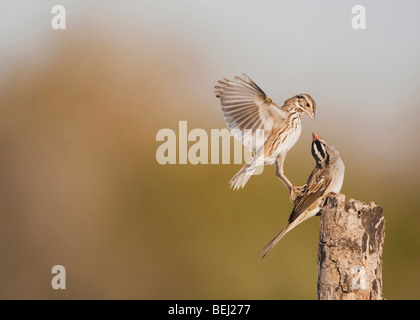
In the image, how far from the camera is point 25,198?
12727mm

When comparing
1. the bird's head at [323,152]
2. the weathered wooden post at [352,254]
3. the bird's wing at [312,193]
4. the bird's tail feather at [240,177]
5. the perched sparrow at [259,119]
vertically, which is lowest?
the weathered wooden post at [352,254]

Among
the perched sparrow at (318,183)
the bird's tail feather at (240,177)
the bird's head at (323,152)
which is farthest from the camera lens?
the bird's tail feather at (240,177)

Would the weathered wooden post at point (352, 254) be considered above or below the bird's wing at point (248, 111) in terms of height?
below

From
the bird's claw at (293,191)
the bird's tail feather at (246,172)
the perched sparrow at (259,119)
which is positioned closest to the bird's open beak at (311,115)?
the perched sparrow at (259,119)

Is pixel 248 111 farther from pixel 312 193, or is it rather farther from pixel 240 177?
pixel 312 193

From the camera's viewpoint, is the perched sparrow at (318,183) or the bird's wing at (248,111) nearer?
the perched sparrow at (318,183)

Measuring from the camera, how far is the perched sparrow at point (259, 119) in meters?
6.14

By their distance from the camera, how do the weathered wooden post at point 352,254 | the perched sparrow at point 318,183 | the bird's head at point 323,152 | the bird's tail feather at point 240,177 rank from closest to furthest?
the weathered wooden post at point 352,254 → the perched sparrow at point 318,183 → the bird's head at point 323,152 → the bird's tail feather at point 240,177

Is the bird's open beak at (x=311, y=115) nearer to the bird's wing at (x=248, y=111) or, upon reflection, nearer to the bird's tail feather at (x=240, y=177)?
the bird's wing at (x=248, y=111)

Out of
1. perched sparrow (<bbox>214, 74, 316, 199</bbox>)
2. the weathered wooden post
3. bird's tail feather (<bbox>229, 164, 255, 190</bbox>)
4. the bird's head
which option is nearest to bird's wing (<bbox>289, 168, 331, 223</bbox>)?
the bird's head

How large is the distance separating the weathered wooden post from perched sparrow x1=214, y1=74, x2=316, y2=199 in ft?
4.53

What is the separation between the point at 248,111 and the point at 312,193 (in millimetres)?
1091

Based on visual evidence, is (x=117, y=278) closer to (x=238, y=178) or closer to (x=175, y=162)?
(x=175, y=162)

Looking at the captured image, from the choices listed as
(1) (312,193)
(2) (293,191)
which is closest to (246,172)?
(2) (293,191)
